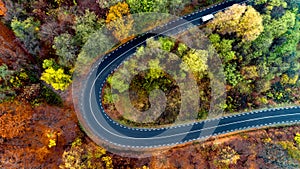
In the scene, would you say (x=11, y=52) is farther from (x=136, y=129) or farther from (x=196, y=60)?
(x=196, y=60)

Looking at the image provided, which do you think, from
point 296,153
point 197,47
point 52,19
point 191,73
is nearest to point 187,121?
point 191,73

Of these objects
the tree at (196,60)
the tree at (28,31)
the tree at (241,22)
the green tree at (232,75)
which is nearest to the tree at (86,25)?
the tree at (28,31)

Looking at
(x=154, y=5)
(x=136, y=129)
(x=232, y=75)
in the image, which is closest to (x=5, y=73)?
(x=136, y=129)

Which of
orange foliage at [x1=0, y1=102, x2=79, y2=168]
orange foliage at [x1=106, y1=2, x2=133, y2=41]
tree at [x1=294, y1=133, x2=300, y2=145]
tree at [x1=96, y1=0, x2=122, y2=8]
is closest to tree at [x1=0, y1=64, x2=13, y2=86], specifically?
orange foliage at [x1=0, y1=102, x2=79, y2=168]

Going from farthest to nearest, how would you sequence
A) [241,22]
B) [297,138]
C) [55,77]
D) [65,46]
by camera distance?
[297,138]
[241,22]
[55,77]
[65,46]

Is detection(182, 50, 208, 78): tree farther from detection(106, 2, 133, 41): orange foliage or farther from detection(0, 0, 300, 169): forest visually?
detection(106, 2, 133, 41): orange foliage

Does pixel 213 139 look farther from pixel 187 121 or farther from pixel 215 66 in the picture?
pixel 215 66

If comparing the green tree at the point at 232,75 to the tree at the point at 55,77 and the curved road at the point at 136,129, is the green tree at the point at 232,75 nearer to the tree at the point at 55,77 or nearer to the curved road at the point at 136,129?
the curved road at the point at 136,129
